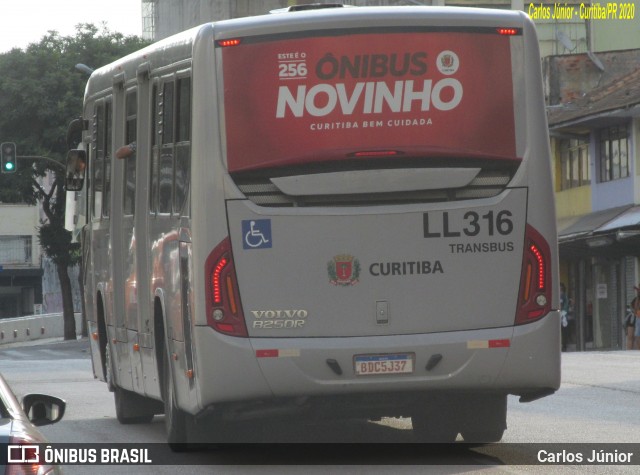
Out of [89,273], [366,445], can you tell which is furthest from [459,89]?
[89,273]

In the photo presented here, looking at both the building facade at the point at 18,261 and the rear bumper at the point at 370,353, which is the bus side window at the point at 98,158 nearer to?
the rear bumper at the point at 370,353

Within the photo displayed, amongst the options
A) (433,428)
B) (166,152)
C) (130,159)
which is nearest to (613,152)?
(130,159)

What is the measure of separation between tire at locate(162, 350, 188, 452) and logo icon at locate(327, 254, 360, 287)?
1.82 meters

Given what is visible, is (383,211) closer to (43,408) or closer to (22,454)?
(43,408)

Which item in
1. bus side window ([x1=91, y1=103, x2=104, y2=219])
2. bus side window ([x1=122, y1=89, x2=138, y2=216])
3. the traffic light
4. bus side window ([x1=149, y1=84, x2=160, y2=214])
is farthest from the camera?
the traffic light

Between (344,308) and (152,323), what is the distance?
247 centimetres

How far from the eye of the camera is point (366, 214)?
433 inches

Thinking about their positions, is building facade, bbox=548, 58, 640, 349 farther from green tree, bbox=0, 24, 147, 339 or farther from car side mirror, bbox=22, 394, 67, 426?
car side mirror, bbox=22, 394, 67, 426

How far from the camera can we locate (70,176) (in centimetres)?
1670

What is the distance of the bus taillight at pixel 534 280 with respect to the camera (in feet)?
36.4

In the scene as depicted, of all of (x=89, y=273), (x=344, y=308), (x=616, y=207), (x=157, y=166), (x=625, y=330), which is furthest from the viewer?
(x=616, y=207)

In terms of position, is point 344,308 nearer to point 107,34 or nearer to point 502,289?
point 502,289

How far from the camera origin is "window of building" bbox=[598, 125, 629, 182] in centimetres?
4494

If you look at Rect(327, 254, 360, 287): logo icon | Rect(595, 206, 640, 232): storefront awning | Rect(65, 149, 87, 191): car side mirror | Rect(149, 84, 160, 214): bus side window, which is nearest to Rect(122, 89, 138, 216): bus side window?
Rect(149, 84, 160, 214): bus side window
